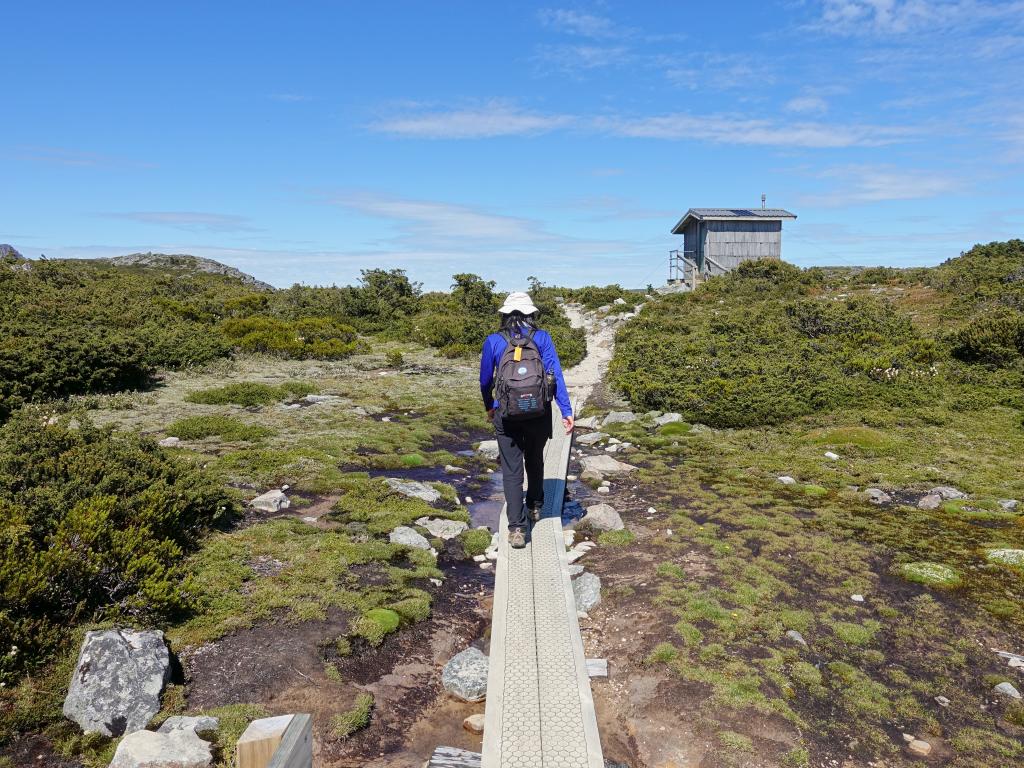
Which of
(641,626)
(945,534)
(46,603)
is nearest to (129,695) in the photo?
(46,603)

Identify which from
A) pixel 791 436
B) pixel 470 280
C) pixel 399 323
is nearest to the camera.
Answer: pixel 791 436

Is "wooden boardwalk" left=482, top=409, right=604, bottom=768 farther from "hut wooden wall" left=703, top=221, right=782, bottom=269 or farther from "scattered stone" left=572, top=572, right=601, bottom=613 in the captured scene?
"hut wooden wall" left=703, top=221, right=782, bottom=269

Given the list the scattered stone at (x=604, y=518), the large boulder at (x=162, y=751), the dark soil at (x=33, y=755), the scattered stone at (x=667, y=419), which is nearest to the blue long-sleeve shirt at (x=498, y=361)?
the scattered stone at (x=604, y=518)

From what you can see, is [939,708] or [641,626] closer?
[939,708]

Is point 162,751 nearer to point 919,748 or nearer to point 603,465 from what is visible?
point 919,748

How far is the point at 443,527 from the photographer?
9.42 metres

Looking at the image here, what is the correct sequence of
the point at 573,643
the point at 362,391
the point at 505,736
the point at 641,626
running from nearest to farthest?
the point at 505,736
the point at 573,643
the point at 641,626
the point at 362,391

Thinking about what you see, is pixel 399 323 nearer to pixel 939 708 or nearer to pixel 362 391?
pixel 362 391

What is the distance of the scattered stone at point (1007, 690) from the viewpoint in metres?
5.42

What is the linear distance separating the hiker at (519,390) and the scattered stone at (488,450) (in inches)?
257

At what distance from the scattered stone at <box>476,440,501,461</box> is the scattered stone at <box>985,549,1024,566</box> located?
9035 millimetres

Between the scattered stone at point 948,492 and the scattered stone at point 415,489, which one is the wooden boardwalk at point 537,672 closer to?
the scattered stone at point 415,489

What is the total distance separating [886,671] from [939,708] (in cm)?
53

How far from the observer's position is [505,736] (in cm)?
460
